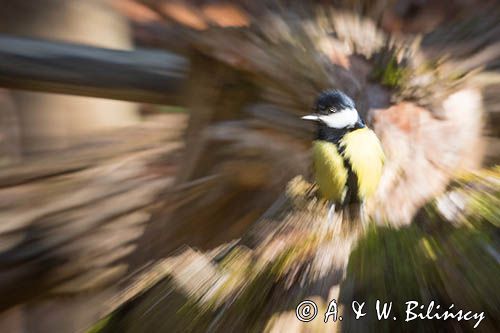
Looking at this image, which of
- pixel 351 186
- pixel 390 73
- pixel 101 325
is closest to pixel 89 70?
pixel 101 325

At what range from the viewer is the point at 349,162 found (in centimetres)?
192

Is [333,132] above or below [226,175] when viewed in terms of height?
above

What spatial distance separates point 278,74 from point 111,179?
0.66m

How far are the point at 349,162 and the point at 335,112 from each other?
172mm

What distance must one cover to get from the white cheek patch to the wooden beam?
55cm

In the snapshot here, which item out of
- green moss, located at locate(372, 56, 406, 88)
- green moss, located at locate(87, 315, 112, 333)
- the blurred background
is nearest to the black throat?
the blurred background

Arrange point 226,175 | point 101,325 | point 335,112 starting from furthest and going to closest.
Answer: point 226,175, point 335,112, point 101,325

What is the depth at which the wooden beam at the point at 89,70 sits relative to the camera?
4.32 feet

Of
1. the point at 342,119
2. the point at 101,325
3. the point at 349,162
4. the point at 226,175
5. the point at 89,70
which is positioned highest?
the point at 89,70

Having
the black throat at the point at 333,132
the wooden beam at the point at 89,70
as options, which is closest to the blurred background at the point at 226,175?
the wooden beam at the point at 89,70

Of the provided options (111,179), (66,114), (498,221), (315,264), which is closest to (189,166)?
(111,179)

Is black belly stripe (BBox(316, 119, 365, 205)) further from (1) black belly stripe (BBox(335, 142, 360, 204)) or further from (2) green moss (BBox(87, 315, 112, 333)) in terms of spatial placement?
(2) green moss (BBox(87, 315, 112, 333))

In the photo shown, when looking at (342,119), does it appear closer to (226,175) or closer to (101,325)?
(226,175)

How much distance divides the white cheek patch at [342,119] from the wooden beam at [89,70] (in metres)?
0.55
